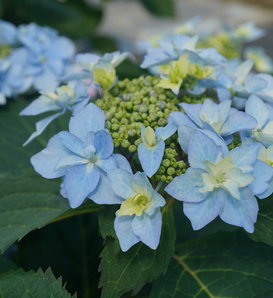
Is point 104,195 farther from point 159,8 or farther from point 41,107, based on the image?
point 159,8

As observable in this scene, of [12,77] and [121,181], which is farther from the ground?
[121,181]

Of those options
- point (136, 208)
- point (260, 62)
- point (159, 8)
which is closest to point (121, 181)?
point (136, 208)

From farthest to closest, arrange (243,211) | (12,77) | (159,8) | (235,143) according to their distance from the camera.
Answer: (159,8) → (12,77) → (235,143) → (243,211)

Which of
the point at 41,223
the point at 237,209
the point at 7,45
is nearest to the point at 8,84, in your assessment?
the point at 7,45

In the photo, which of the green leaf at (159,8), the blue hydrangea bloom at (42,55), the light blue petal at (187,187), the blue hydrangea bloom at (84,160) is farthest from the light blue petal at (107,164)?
the green leaf at (159,8)

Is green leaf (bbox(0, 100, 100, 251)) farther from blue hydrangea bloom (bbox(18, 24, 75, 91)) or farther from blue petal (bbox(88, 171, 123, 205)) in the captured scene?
blue hydrangea bloom (bbox(18, 24, 75, 91))

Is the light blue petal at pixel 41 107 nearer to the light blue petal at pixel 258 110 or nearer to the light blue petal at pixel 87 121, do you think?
the light blue petal at pixel 87 121

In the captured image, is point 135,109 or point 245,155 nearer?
point 245,155

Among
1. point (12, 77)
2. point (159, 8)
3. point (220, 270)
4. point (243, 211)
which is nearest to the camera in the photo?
point (243, 211)
